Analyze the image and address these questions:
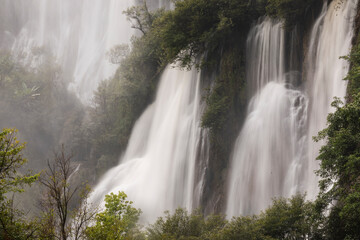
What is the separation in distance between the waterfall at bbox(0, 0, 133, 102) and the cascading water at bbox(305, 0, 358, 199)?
152 ft

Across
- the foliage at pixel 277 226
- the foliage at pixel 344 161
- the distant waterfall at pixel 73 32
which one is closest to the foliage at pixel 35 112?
the distant waterfall at pixel 73 32

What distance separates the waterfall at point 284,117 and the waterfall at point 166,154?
4.02m

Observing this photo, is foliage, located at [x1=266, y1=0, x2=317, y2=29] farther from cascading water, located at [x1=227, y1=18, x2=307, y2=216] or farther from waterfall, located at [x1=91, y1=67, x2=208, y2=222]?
waterfall, located at [x1=91, y1=67, x2=208, y2=222]

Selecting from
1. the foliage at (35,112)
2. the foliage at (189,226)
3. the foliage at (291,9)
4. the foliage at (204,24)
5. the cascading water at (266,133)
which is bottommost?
the foliage at (189,226)

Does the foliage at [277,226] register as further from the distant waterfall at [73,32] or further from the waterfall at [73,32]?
the waterfall at [73,32]

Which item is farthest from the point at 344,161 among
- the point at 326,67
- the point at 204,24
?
the point at 204,24

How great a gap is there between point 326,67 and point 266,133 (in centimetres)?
459

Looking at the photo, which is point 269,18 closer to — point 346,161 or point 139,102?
point 346,161

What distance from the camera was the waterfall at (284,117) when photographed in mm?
17875

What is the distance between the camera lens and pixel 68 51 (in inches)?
2867

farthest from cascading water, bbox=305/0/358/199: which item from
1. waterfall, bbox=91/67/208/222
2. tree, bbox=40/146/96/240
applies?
tree, bbox=40/146/96/240

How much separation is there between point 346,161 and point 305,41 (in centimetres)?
1103

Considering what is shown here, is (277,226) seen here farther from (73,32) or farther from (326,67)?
(73,32)

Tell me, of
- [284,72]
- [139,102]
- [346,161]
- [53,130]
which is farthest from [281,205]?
[53,130]
